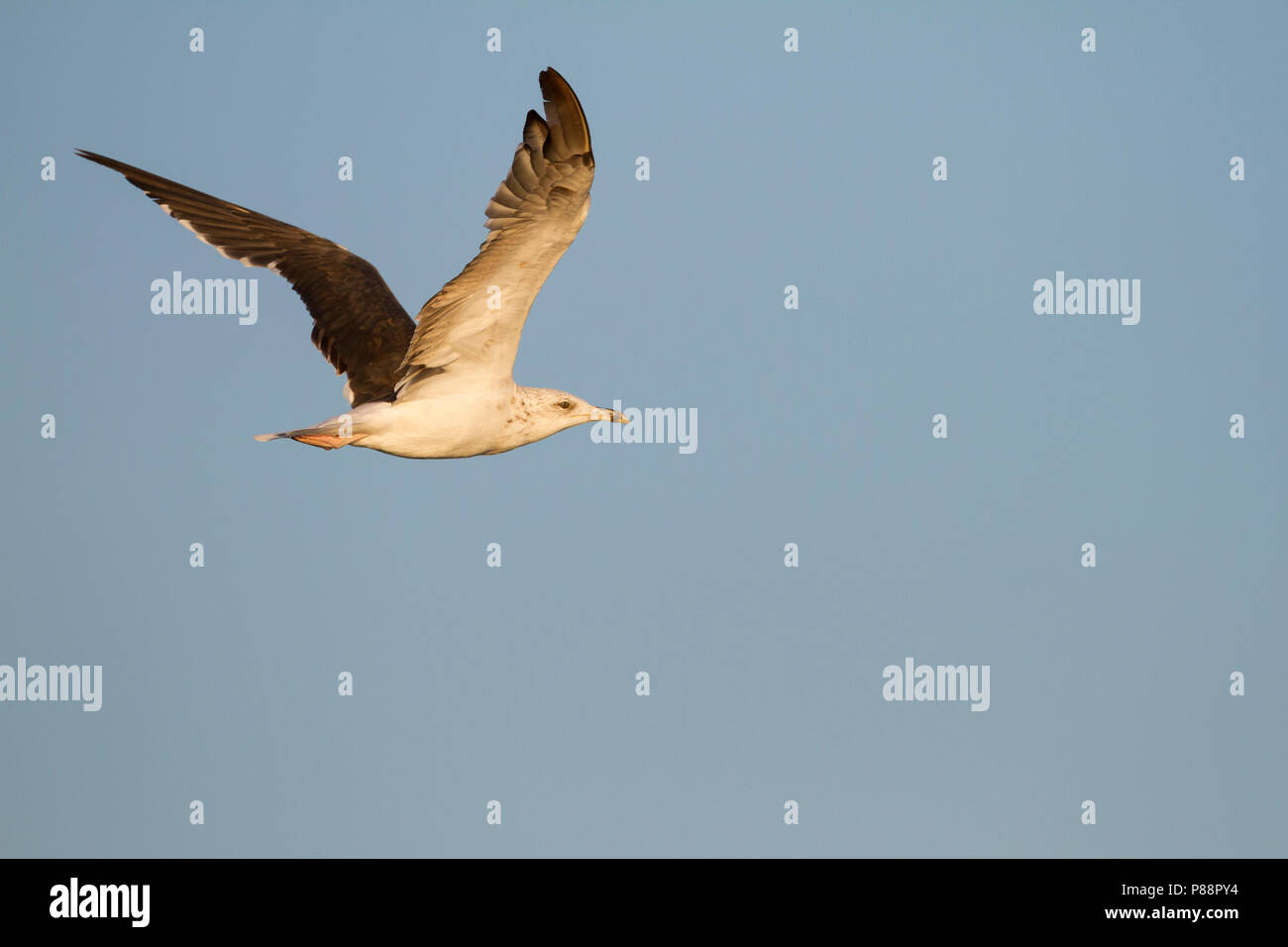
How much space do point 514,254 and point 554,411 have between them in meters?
2.20

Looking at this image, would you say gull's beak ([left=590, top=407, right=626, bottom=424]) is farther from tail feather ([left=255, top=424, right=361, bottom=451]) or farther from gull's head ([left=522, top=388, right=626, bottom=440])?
tail feather ([left=255, top=424, right=361, bottom=451])

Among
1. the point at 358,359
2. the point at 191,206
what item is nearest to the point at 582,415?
the point at 358,359

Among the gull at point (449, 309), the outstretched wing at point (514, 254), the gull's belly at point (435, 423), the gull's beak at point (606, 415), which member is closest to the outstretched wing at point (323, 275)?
the gull at point (449, 309)

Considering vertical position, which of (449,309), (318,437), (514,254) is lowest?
(318,437)

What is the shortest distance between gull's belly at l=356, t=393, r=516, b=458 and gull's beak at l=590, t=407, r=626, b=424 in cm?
97

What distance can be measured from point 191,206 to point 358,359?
252cm

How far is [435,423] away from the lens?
12.9 m

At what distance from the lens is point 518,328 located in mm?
12547

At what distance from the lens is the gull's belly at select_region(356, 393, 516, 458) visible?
12906 millimetres

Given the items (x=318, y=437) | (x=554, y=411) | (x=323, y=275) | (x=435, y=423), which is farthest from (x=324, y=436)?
(x=323, y=275)

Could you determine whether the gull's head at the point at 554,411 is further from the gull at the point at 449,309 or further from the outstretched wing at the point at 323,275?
the outstretched wing at the point at 323,275

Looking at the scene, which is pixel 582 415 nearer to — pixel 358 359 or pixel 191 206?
pixel 358 359

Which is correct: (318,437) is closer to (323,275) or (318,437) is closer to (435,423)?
(435,423)

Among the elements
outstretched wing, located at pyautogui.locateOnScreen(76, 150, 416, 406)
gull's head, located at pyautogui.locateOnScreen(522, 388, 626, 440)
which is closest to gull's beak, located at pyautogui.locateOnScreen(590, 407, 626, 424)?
gull's head, located at pyautogui.locateOnScreen(522, 388, 626, 440)
